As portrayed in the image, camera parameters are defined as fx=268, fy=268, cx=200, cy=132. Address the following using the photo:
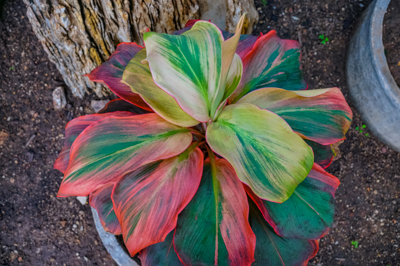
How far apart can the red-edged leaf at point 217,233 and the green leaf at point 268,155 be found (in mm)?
120

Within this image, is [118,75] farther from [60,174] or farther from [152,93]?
[60,174]

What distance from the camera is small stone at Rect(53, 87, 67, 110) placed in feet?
4.90

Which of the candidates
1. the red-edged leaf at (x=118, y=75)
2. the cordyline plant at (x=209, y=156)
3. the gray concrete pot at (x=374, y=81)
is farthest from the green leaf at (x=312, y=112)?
the gray concrete pot at (x=374, y=81)

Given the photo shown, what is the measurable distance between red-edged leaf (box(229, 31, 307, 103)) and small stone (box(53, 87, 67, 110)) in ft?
3.67

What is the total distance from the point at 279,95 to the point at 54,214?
54.5 inches

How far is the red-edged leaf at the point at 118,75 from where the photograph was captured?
29.1 inches

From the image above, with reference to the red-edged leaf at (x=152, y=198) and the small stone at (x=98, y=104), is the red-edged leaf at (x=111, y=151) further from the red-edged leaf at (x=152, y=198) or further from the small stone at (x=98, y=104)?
the small stone at (x=98, y=104)

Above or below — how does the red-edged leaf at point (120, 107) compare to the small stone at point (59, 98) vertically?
above

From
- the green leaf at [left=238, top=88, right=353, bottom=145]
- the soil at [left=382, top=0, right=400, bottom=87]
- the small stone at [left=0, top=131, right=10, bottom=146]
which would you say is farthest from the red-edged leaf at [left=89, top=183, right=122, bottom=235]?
the soil at [left=382, top=0, right=400, bottom=87]

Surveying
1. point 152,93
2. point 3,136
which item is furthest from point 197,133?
point 3,136

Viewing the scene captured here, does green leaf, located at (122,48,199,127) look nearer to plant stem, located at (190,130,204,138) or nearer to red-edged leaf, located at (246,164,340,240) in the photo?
→ plant stem, located at (190,130,204,138)

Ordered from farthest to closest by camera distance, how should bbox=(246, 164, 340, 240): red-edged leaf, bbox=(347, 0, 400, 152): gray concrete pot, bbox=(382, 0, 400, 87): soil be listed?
bbox=(382, 0, 400, 87): soil → bbox=(347, 0, 400, 152): gray concrete pot → bbox=(246, 164, 340, 240): red-edged leaf

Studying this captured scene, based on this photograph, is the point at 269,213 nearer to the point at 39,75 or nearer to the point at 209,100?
the point at 209,100

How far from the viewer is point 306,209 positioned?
A: 697 millimetres
